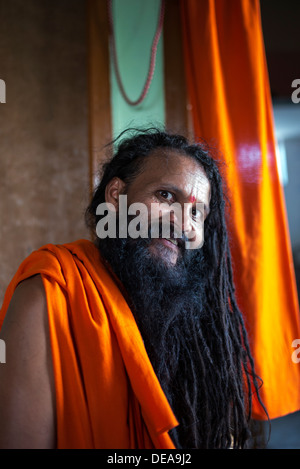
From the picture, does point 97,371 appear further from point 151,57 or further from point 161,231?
point 151,57

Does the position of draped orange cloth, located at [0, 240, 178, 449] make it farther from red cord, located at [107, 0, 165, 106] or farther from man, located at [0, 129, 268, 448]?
red cord, located at [107, 0, 165, 106]

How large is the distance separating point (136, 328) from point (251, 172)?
858 millimetres

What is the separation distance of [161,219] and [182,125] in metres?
0.83

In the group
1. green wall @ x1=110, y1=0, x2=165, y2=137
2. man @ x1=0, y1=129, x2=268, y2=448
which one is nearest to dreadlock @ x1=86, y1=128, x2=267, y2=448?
man @ x1=0, y1=129, x2=268, y2=448

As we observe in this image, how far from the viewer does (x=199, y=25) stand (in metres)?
1.65

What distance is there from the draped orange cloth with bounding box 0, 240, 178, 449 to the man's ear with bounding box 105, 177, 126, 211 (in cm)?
34

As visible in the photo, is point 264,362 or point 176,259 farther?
point 264,362

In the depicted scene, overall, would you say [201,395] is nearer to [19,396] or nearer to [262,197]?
[19,396]

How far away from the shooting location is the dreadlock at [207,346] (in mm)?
1209

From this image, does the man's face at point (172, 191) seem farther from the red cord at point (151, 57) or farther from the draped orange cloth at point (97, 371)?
the red cord at point (151, 57)

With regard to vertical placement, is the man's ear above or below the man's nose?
above

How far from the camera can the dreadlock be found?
1.21 metres

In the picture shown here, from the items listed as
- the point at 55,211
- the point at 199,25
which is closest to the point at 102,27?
the point at 199,25
